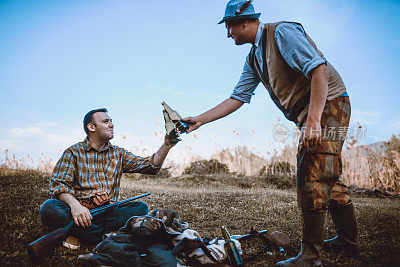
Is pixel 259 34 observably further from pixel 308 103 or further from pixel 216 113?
pixel 216 113

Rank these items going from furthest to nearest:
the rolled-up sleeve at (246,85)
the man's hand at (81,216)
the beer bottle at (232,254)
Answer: the rolled-up sleeve at (246,85)
the man's hand at (81,216)
the beer bottle at (232,254)

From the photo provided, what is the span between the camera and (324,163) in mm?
2465

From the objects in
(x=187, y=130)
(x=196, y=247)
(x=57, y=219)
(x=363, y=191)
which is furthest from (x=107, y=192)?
(x=363, y=191)

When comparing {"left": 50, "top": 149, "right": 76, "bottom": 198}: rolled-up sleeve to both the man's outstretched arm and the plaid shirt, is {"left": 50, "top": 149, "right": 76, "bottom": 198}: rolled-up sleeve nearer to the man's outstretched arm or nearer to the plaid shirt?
the plaid shirt

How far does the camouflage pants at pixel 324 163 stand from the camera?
246cm

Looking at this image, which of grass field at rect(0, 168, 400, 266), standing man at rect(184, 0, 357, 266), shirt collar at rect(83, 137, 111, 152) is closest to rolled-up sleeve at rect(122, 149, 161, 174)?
shirt collar at rect(83, 137, 111, 152)

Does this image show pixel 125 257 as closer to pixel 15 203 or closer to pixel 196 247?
pixel 196 247

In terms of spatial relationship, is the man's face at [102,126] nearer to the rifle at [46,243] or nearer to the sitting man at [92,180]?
the sitting man at [92,180]

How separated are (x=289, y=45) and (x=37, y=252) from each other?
2.92m

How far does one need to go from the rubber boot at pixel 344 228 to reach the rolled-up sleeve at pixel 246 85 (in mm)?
1523

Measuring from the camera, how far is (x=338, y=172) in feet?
8.17

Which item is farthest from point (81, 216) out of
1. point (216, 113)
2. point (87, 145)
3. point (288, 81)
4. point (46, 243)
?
point (288, 81)

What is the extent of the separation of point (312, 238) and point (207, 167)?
9063 millimetres

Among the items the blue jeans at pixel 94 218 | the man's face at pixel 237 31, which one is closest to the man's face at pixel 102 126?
the blue jeans at pixel 94 218
